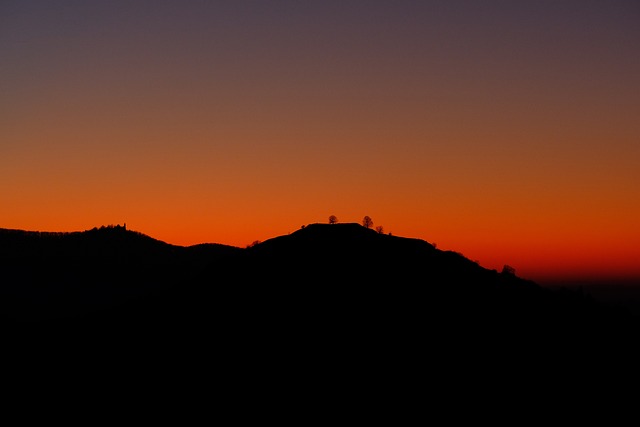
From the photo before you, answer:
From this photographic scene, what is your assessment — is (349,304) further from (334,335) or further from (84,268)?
(84,268)

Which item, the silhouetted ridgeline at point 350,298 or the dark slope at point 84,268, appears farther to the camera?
the dark slope at point 84,268

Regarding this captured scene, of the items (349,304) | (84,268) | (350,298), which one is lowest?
(349,304)

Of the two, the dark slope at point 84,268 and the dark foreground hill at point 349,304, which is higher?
the dark slope at point 84,268

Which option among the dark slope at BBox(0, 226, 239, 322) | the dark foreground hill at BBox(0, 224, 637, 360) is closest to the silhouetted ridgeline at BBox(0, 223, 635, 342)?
the dark foreground hill at BBox(0, 224, 637, 360)

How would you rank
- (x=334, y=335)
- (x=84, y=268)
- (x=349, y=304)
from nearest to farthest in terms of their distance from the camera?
(x=334, y=335)
(x=349, y=304)
(x=84, y=268)

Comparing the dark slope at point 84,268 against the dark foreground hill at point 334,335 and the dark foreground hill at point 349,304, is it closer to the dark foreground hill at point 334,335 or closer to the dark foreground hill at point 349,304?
the dark foreground hill at point 349,304

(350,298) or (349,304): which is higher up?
(350,298)

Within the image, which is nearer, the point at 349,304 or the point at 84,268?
the point at 349,304

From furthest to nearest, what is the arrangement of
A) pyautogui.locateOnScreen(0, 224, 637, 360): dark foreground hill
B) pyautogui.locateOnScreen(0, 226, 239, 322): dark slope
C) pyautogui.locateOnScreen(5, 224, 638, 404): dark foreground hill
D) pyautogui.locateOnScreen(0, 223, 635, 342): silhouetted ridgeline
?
pyautogui.locateOnScreen(0, 226, 239, 322): dark slope → pyautogui.locateOnScreen(0, 223, 635, 342): silhouetted ridgeline → pyautogui.locateOnScreen(0, 224, 637, 360): dark foreground hill → pyautogui.locateOnScreen(5, 224, 638, 404): dark foreground hill

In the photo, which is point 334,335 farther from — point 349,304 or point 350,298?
point 350,298

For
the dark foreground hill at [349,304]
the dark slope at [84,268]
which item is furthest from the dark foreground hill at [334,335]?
the dark slope at [84,268]

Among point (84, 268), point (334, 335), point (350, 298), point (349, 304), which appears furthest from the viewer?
point (84, 268)

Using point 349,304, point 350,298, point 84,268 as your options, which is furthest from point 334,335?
point 84,268

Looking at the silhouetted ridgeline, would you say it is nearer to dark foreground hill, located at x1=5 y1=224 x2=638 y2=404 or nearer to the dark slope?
dark foreground hill, located at x1=5 y1=224 x2=638 y2=404
